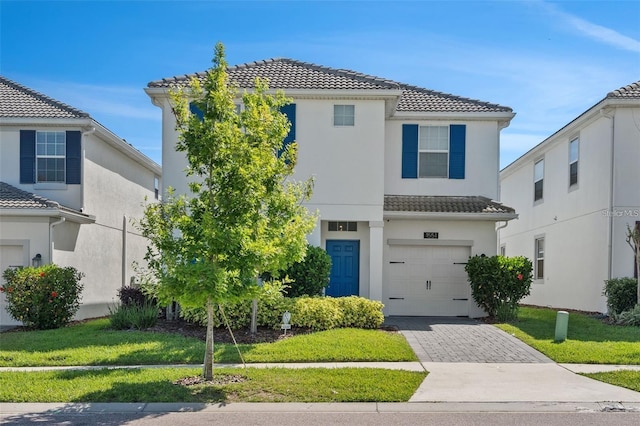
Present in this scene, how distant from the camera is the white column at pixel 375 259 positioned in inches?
616

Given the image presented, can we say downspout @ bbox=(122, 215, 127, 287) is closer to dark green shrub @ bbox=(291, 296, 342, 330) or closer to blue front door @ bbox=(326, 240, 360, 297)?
blue front door @ bbox=(326, 240, 360, 297)

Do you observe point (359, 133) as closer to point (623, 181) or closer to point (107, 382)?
point (623, 181)

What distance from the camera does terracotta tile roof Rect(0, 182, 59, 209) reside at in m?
15.2

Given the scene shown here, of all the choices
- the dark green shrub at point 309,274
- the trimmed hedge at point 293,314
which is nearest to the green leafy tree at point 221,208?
the trimmed hedge at point 293,314

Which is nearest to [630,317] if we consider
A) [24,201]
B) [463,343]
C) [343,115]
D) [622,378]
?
[463,343]

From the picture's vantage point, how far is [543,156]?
70.9ft

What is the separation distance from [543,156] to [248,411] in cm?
1758

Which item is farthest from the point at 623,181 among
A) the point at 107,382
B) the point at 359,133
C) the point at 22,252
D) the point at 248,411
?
the point at 22,252

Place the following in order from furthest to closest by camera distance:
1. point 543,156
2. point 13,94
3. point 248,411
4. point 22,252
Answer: point 543,156 → point 13,94 → point 22,252 → point 248,411

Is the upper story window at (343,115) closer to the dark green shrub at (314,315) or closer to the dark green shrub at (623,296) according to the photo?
the dark green shrub at (314,315)

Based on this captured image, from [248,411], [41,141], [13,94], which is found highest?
[13,94]

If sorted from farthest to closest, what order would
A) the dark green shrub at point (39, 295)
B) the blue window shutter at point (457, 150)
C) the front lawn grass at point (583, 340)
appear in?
the blue window shutter at point (457, 150) < the dark green shrub at point (39, 295) < the front lawn grass at point (583, 340)

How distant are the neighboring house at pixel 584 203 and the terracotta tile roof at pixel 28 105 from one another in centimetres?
1535

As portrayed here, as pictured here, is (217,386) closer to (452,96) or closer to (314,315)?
(314,315)
